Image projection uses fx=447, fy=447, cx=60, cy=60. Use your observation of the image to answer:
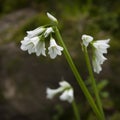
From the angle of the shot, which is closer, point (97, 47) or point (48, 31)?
point (48, 31)

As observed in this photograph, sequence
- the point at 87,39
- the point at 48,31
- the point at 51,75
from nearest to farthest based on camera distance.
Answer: the point at 48,31 → the point at 87,39 → the point at 51,75

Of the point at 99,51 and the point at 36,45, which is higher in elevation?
the point at 36,45

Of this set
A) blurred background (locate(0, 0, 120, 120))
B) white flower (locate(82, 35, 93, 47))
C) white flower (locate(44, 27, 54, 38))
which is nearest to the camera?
white flower (locate(44, 27, 54, 38))

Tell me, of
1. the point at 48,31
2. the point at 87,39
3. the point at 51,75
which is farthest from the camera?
the point at 51,75

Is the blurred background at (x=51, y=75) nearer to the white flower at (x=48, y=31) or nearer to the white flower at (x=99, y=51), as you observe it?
the white flower at (x=99, y=51)

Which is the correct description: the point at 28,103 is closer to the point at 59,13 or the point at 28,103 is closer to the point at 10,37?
the point at 10,37

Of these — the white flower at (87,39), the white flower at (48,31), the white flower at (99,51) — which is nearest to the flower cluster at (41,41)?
the white flower at (48,31)

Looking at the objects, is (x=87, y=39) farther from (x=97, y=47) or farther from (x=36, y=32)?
(x=36, y=32)

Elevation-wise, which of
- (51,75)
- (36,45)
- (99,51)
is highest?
(51,75)

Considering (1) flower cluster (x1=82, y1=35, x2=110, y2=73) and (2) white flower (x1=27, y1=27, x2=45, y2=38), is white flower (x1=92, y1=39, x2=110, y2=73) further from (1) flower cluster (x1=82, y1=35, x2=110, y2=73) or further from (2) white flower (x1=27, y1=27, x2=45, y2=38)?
(2) white flower (x1=27, y1=27, x2=45, y2=38)

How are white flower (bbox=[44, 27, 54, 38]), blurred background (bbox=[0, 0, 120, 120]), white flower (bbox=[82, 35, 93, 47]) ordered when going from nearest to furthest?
white flower (bbox=[44, 27, 54, 38]) → white flower (bbox=[82, 35, 93, 47]) → blurred background (bbox=[0, 0, 120, 120])

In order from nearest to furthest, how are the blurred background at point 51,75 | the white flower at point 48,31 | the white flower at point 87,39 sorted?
the white flower at point 48,31
the white flower at point 87,39
the blurred background at point 51,75

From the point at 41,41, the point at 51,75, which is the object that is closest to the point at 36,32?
the point at 41,41

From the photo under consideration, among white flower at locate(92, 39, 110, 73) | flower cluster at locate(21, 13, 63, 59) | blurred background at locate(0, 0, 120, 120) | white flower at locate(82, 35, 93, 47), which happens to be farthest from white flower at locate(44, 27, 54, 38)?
blurred background at locate(0, 0, 120, 120)
